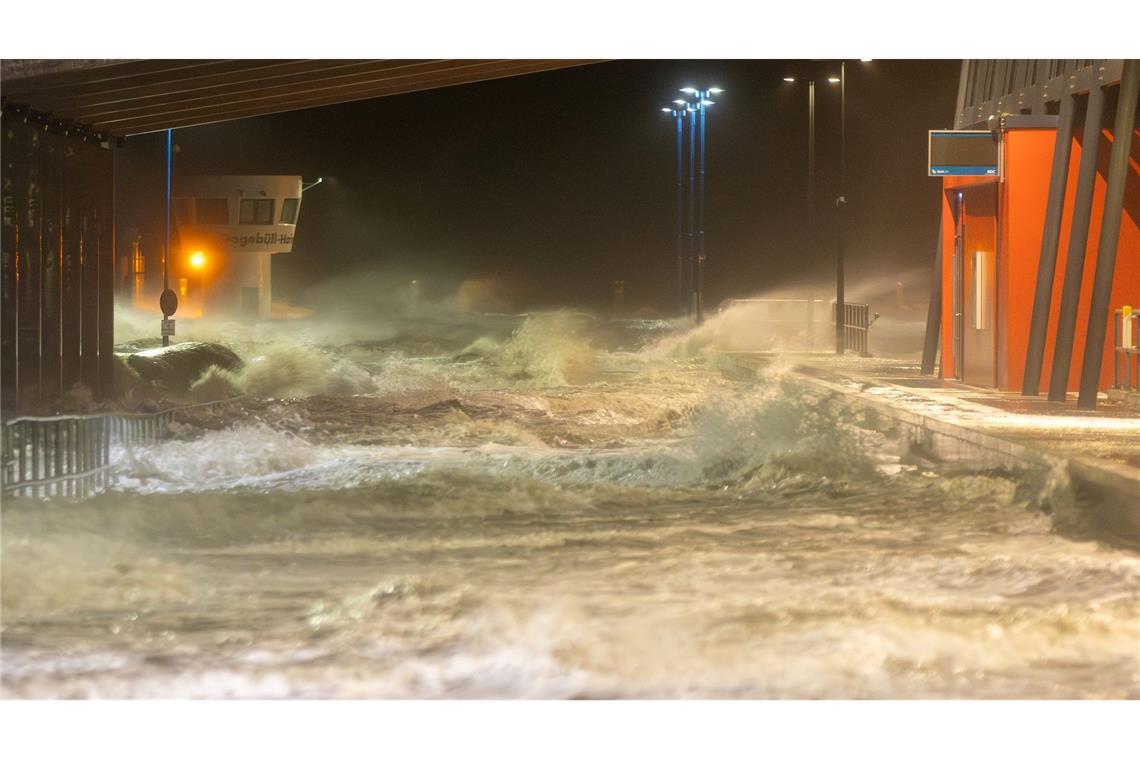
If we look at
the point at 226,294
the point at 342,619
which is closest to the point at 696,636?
the point at 342,619

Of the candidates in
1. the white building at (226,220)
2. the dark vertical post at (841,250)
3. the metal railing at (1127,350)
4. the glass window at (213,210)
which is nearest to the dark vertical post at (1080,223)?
the metal railing at (1127,350)

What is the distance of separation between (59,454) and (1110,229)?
1141 cm

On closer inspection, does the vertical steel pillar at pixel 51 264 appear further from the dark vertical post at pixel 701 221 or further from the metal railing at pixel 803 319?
the dark vertical post at pixel 701 221

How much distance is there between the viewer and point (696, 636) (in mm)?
7652

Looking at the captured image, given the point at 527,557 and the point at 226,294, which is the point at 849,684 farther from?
the point at 226,294

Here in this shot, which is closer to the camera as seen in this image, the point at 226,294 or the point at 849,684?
the point at 849,684

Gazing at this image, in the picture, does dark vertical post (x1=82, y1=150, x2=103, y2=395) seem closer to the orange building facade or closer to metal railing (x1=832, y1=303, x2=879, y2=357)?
the orange building facade

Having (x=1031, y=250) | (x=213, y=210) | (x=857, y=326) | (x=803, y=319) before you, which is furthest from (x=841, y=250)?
(x=213, y=210)

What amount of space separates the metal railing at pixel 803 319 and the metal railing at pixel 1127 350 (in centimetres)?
1657

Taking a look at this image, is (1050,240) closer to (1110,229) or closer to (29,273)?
(1110,229)

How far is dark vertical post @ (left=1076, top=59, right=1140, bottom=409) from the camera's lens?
16453 millimetres

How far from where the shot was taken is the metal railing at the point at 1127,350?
17.3m

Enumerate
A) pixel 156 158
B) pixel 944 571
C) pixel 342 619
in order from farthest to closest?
1. pixel 156 158
2. pixel 944 571
3. pixel 342 619

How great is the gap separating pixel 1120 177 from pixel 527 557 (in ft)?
31.5
